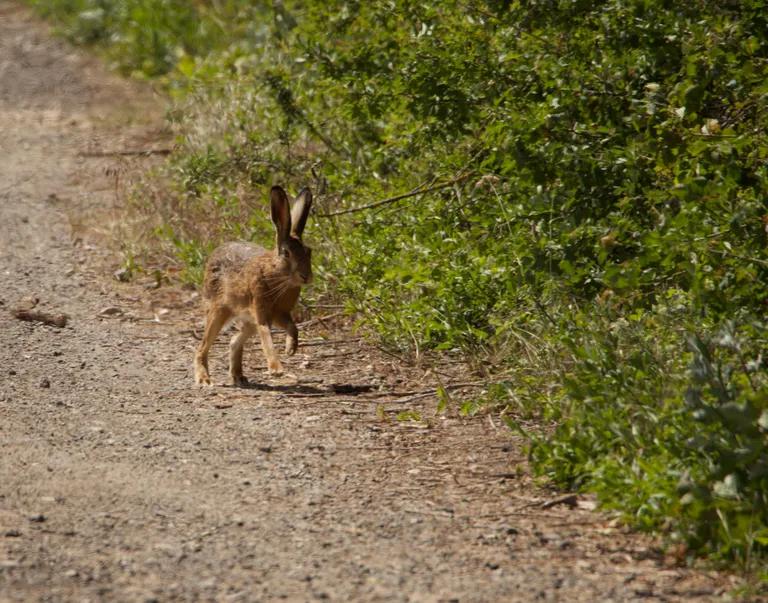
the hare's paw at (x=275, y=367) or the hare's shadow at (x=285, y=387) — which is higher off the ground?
the hare's paw at (x=275, y=367)

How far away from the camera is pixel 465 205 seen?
777 cm

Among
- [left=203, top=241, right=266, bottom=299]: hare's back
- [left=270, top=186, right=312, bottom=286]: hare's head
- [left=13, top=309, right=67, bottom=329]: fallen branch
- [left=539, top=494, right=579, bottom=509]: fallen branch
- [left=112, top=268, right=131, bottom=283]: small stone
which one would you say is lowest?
[left=539, top=494, right=579, bottom=509]: fallen branch

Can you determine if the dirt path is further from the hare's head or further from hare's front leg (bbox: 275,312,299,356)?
the hare's head

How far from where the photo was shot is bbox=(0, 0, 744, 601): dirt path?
441 cm

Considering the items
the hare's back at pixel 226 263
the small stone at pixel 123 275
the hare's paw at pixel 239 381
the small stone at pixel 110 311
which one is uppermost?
the hare's back at pixel 226 263

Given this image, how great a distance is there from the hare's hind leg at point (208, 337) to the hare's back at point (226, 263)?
124mm

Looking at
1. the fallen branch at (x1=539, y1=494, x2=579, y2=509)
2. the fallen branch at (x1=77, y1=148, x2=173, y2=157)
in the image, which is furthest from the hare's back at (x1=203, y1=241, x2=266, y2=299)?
the fallen branch at (x1=77, y1=148, x2=173, y2=157)

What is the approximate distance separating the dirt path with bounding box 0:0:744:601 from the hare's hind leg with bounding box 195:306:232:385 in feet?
0.41

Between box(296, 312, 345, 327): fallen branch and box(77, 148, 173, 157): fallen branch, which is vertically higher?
box(77, 148, 173, 157): fallen branch

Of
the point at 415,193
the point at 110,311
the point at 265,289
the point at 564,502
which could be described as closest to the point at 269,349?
the point at 265,289

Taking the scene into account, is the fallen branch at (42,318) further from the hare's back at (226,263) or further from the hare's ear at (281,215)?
the hare's ear at (281,215)

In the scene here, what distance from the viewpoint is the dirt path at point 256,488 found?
4.41 meters

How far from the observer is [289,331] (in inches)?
287

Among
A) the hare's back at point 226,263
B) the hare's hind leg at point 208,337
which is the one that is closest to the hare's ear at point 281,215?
the hare's back at point 226,263
